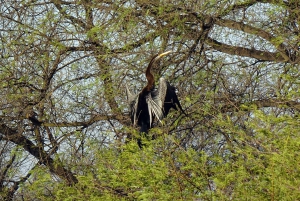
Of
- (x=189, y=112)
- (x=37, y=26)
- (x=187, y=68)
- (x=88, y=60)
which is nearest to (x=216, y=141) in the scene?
(x=189, y=112)

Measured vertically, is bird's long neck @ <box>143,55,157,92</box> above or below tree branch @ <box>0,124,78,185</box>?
above

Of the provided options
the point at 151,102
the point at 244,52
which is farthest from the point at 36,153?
the point at 244,52

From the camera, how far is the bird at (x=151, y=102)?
6.46 m

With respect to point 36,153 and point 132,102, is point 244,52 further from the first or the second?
point 36,153

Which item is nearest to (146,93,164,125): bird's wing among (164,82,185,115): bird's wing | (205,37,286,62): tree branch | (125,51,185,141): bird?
(125,51,185,141): bird

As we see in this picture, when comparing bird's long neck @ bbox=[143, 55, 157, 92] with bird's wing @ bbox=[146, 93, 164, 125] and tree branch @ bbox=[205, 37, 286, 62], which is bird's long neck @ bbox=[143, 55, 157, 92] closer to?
bird's wing @ bbox=[146, 93, 164, 125]

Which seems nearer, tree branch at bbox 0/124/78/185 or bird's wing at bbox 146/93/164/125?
tree branch at bbox 0/124/78/185

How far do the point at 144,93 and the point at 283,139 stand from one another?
3.03 meters

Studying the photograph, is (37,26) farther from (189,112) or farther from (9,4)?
(189,112)

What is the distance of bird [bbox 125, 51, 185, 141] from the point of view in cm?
646

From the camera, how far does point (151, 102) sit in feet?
22.2

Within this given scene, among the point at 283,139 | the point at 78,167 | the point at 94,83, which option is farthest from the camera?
the point at 94,83

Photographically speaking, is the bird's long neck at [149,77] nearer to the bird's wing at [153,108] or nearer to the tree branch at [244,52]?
the bird's wing at [153,108]

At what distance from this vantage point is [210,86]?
22.3ft
